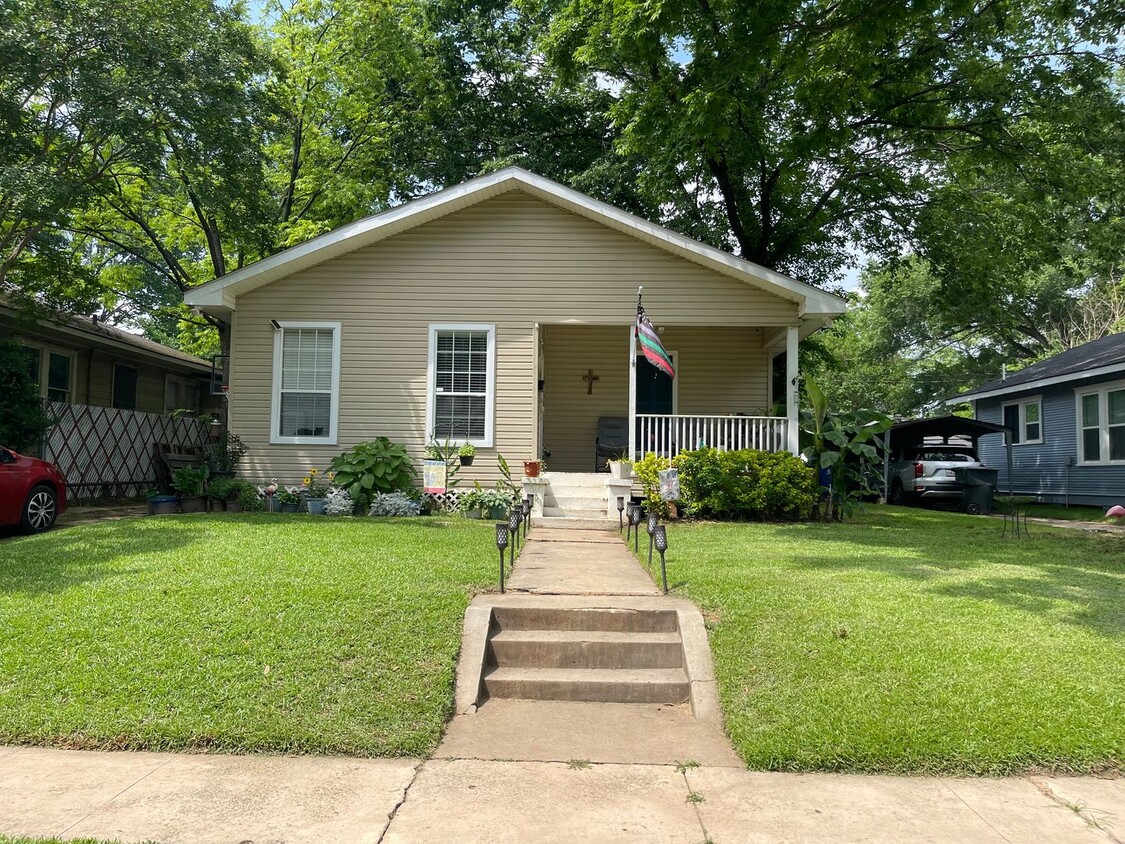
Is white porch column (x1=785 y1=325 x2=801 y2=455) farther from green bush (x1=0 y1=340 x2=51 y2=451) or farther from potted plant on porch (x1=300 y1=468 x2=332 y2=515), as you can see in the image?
green bush (x1=0 y1=340 x2=51 y2=451)

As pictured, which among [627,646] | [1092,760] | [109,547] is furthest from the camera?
[109,547]

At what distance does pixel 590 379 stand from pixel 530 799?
1125 cm

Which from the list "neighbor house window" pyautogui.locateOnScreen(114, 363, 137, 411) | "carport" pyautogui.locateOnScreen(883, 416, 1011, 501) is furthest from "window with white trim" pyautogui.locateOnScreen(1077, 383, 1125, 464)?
"neighbor house window" pyautogui.locateOnScreen(114, 363, 137, 411)

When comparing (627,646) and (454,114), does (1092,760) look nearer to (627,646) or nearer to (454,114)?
(627,646)

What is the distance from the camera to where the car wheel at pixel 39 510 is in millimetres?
9055

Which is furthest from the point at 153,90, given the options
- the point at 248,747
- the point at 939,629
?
the point at 939,629

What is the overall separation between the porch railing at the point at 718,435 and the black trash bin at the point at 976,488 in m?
6.41

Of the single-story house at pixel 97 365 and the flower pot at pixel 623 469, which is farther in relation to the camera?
the single-story house at pixel 97 365

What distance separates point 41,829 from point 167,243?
66.9 ft

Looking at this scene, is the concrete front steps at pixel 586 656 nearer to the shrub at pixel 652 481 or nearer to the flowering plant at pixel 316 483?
the shrub at pixel 652 481

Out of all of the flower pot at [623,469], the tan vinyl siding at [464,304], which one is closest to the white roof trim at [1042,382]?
the tan vinyl siding at [464,304]

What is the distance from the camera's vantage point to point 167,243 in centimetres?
2045

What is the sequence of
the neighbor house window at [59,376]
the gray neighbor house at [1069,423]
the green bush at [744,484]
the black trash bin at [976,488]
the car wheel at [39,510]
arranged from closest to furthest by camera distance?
the car wheel at [39,510], the green bush at [744,484], the neighbor house window at [59,376], the black trash bin at [976,488], the gray neighbor house at [1069,423]

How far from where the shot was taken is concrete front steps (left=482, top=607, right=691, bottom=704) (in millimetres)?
4820
